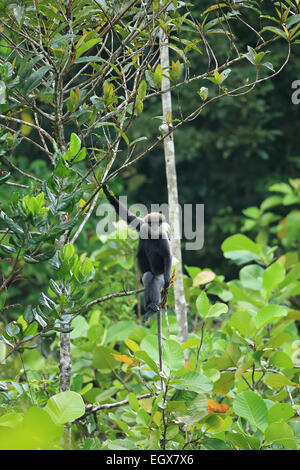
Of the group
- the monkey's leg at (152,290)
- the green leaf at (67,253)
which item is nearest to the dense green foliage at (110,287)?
the green leaf at (67,253)

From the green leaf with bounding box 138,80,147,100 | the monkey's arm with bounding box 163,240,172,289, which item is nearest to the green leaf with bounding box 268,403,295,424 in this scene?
the monkey's arm with bounding box 163,240,172,289

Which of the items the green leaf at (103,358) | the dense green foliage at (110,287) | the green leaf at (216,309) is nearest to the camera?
the dense green foliage at (110,287)

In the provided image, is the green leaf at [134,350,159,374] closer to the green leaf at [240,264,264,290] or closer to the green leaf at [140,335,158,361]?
the green leaf at [140,335,158,361]

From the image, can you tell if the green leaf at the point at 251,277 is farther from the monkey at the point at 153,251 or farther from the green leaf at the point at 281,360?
the monkey at the point at 153,251

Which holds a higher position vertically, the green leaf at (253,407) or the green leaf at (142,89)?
the green leaf at (142,89)

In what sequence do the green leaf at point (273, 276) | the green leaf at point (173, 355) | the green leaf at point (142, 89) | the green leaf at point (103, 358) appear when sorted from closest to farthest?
the green leaf at point (142, 89) < the green leaf at point (173, 355) < the green leaf at point (103, 358) < the green leaf at point (273, 276)

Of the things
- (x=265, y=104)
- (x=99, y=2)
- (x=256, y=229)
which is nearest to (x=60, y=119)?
(x=99, y=2)

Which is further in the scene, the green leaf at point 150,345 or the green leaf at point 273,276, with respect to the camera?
the green leaf at point 273,276

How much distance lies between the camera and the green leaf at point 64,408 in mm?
1584

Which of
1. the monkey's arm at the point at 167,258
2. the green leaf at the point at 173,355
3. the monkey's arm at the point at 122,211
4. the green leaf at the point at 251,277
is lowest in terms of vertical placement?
the green leaf at the point at 173,355

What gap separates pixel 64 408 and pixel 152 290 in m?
0.70

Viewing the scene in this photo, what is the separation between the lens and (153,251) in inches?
86.1

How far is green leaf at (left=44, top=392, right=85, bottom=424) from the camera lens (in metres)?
1.58

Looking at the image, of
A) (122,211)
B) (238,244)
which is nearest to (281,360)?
(122,211)
